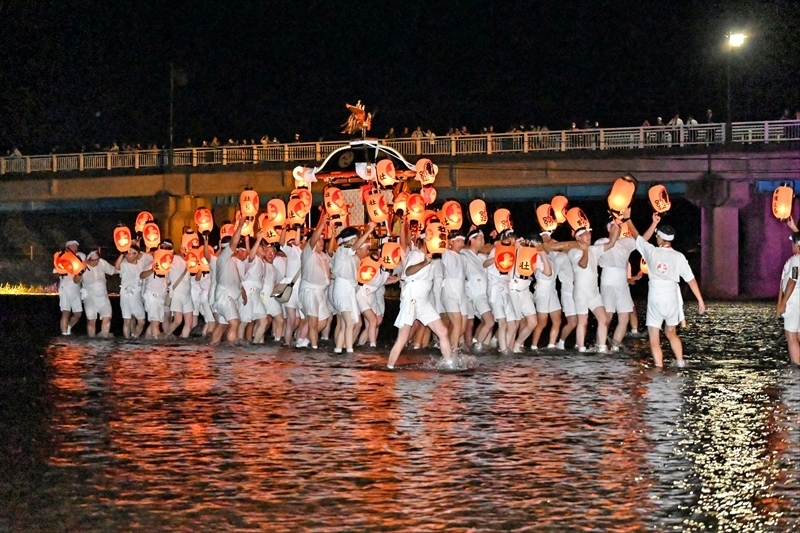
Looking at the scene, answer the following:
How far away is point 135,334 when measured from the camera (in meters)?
24.1

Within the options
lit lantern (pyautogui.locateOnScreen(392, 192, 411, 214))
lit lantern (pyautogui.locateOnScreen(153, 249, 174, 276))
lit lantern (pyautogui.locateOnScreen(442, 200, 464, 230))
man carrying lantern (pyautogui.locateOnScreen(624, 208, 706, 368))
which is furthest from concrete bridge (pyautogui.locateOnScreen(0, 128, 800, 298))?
man carrying lantern (pyautogui.locateOnScreen(624, 208, 706, 368))

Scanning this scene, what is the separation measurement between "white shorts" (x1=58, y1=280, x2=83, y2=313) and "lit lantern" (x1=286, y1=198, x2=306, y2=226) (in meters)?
4.63

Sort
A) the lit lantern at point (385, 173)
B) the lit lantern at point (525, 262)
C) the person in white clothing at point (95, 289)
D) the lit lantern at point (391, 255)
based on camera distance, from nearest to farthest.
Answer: the lit lantern at point (391, 255), the lit lantern at point (525, 262), the lit lantern at point (385, 173), the person in white clothing at point (95, 289)

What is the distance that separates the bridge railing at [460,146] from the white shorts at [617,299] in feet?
77.7

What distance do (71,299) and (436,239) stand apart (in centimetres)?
940

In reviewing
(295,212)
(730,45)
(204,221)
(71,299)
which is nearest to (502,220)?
(295,212)

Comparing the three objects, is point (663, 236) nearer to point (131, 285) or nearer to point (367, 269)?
point (367, 269)

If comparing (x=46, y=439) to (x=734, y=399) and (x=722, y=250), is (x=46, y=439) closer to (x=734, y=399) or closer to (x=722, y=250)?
(x=734, y=399)

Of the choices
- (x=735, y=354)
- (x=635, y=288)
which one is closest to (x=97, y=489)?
(x=735, y=354)

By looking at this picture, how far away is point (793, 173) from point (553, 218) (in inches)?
919

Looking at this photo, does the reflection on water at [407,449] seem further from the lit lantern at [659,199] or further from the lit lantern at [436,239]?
the lit lantern at [659,199]

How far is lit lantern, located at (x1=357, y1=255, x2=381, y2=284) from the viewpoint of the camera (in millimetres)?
19422

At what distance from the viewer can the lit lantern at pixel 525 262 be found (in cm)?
1892

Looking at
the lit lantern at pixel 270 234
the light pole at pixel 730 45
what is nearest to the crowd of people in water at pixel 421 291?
the lit lantern at pixel 270 234
